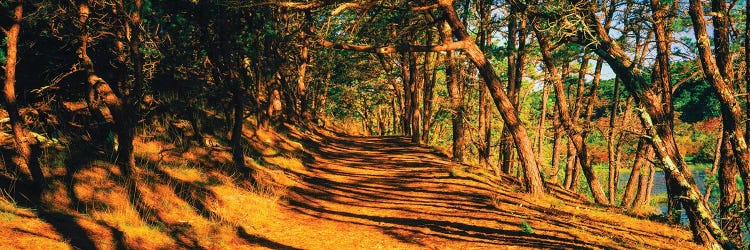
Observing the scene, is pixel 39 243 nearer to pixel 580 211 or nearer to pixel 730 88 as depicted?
pixel 730 88

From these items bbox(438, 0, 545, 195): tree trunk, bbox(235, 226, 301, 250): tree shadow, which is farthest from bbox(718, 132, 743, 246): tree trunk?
bbox(235, 226, 301, 250): tree shadow

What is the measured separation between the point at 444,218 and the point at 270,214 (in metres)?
3.20

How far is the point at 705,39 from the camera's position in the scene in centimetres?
554

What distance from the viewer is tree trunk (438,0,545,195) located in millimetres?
9891

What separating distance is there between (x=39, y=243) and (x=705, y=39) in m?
8.11

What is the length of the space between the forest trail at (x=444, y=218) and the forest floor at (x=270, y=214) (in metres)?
0.03

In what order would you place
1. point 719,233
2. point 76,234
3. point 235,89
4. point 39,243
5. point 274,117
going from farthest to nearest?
point 274,117, point 235,89, point 76,234, point 39,243, point 719,233

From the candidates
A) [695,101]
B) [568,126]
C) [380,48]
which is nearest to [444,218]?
[380,48]

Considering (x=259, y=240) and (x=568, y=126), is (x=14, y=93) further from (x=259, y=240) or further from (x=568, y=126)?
(x=568, y=126)

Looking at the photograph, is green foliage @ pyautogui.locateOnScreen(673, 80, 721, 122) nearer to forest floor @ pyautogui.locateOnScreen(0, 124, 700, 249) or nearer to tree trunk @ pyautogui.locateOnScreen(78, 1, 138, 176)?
forest floor @ pyautogui.locateOnScreen(0, 124, 700, 249)

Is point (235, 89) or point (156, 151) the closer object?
point (156, 151)

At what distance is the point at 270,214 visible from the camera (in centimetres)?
825

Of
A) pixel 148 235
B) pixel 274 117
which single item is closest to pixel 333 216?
pixel 148 235

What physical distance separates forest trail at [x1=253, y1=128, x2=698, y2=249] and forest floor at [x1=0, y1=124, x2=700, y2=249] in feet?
0.09
